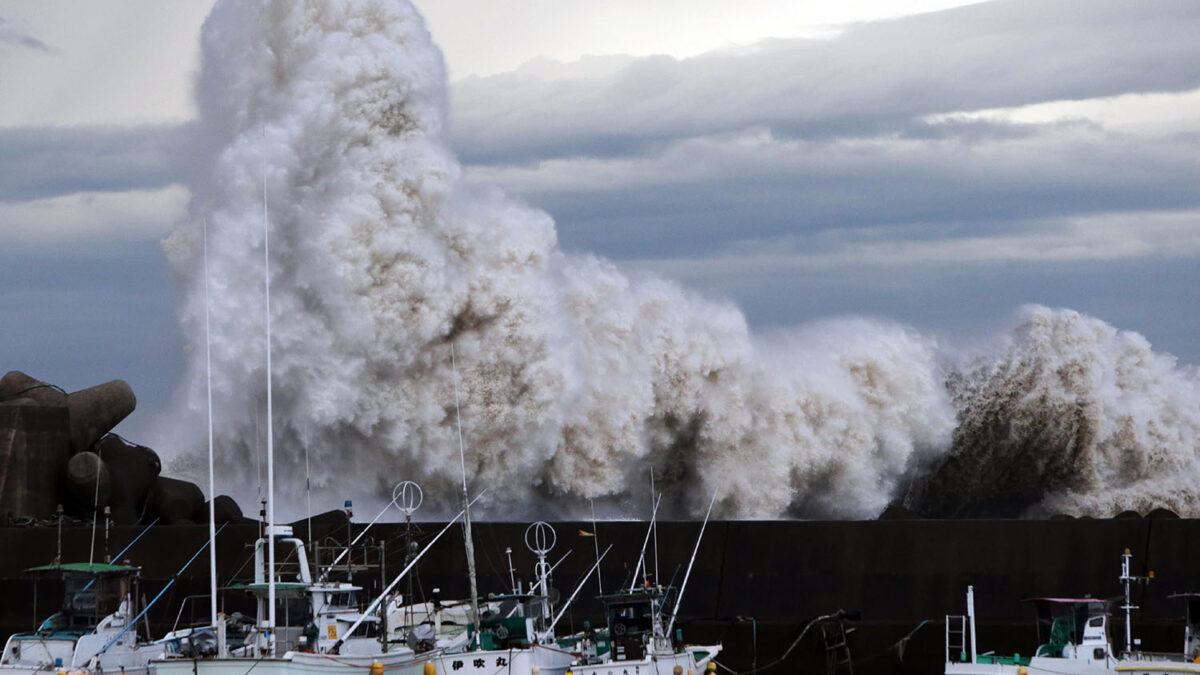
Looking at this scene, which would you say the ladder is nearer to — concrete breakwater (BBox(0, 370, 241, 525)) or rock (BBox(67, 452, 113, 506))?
concrete breakwater (BBox(0, 370, 241, 525))

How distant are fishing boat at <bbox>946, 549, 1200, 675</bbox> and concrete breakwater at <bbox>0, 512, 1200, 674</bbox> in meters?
2.32

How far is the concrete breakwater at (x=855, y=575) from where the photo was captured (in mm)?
29359

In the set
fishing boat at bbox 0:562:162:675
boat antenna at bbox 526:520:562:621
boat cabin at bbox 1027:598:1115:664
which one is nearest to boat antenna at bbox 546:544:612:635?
boat antenna at bbox 526:520:562:621

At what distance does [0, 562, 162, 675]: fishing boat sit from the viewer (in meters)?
26.6

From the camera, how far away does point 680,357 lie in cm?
4522

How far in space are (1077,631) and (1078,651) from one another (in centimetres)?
40

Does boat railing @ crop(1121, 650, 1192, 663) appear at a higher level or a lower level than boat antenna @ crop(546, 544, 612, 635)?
lower

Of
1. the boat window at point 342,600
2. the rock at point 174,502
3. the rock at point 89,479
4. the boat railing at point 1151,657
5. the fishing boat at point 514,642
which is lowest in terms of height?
the boat railing at point 1151,657

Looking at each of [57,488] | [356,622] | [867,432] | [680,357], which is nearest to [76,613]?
[356,622]

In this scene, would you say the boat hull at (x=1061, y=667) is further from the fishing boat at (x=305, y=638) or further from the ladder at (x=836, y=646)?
the fishing boat at (x=305, y=638)

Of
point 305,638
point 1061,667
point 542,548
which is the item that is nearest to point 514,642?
point 305,638

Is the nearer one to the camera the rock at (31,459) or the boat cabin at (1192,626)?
the boat cabin at (1192,626)

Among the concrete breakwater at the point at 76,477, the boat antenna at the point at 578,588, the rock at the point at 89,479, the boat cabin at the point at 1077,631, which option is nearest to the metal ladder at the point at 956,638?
A: the boat cabin at the point at 1077,631

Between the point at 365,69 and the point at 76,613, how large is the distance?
1688cm
